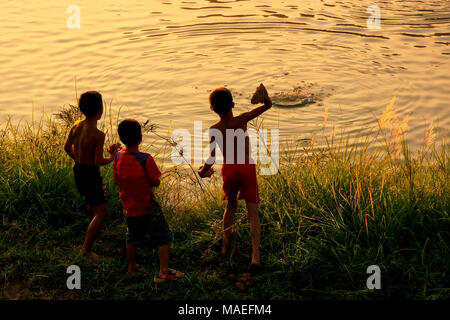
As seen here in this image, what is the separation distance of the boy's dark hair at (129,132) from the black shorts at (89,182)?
2.22 ft

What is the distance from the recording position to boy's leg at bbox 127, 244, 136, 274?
18.2 ft

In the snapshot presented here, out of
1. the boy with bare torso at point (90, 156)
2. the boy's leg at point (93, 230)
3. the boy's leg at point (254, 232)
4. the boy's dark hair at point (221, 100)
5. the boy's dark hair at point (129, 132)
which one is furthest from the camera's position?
the boy's leg at point (93, 230)

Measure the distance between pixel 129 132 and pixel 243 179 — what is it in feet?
3.82

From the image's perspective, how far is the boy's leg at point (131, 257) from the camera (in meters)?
5.55

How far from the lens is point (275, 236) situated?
5.89 metres

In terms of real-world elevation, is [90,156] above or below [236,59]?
below

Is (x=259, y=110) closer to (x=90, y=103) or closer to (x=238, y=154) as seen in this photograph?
(x=238, y=154)

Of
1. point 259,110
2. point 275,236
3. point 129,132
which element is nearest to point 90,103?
point 129,132

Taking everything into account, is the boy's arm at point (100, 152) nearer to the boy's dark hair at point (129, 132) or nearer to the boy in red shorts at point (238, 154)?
the boy's dark hair at point (129, 132)

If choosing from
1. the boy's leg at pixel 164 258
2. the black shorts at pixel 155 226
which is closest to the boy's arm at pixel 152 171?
the black shorts at pixel 155 226

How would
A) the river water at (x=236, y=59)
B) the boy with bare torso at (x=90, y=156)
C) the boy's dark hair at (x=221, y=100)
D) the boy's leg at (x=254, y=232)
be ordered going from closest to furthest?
1. the boy's dark hair at (x=221, y=100)
2. the boy's leg at (x=254, y=232)
3. the boy with bare torso at (x=90, y=156)
4. the river water at (x=236, y=59)

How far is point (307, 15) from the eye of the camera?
674 inches

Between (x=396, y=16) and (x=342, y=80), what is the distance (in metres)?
5.47
